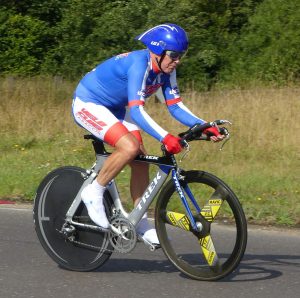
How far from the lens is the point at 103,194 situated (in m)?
6.37

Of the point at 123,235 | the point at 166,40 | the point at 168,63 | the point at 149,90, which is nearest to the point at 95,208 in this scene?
the point at 123,235

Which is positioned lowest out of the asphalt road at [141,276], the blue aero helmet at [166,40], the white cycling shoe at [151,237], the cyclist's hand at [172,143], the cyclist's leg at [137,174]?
the asphalt road at [141,276]

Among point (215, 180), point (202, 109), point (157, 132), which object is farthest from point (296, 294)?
point (202, 109)

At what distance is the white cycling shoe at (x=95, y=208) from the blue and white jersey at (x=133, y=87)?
0.62 meters

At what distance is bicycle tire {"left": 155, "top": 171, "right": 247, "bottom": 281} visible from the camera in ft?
19.6

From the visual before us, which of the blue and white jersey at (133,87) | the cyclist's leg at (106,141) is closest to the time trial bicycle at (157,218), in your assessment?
the cyclist's leg at (106,141)

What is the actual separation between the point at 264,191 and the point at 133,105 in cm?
358

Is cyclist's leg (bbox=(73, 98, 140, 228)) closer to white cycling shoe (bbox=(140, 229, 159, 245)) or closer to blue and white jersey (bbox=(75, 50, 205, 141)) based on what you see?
blue and white jersey (bbox=(75, 50, 205, 141))

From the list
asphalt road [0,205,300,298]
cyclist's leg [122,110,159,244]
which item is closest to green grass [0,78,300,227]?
asphalt road [0,205,300,298]

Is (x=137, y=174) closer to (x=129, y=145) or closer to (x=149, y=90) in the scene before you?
(x=129, y=145)

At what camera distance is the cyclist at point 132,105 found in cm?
600

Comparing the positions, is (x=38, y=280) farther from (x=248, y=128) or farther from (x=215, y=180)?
(x=248, y=128)

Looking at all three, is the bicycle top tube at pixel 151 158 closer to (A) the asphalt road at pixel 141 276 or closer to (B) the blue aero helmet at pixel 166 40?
(B) the blue aero helmet at pixel 166 40

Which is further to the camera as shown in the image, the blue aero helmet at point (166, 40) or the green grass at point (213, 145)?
the green grass at point (213, 145)
